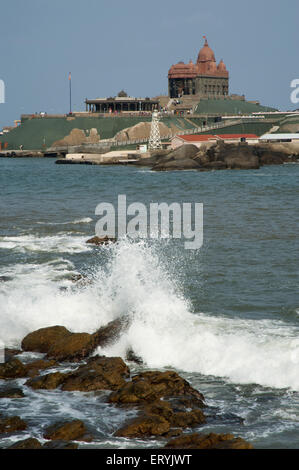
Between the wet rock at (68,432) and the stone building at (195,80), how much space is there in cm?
14610

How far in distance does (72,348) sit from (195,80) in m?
149

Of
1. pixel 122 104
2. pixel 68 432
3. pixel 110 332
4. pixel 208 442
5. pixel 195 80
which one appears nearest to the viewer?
pixel 208 442

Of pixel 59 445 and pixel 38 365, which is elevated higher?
pixel 38 365

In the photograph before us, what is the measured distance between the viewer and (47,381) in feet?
45.3

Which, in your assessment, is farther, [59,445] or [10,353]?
[10,353]

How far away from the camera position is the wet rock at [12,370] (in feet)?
47.2

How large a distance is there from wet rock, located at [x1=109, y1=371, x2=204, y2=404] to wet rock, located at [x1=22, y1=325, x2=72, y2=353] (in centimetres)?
335

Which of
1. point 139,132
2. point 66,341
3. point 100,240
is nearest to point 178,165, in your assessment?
point 139,132

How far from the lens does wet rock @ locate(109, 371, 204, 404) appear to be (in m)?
12.9

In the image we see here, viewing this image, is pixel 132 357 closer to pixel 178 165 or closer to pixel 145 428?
pixel 145 428

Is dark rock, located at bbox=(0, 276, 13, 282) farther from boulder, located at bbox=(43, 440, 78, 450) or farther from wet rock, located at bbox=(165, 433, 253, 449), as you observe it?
wet rock, located at bbox=(165, 433, 253, 449)

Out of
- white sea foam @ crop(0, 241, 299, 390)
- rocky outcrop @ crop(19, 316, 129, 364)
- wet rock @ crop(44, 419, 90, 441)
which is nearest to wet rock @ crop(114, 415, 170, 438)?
wet rock @ crop(44, 419, 90, 441)

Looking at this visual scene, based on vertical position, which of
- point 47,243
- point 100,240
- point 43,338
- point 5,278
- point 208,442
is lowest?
point 208,442
